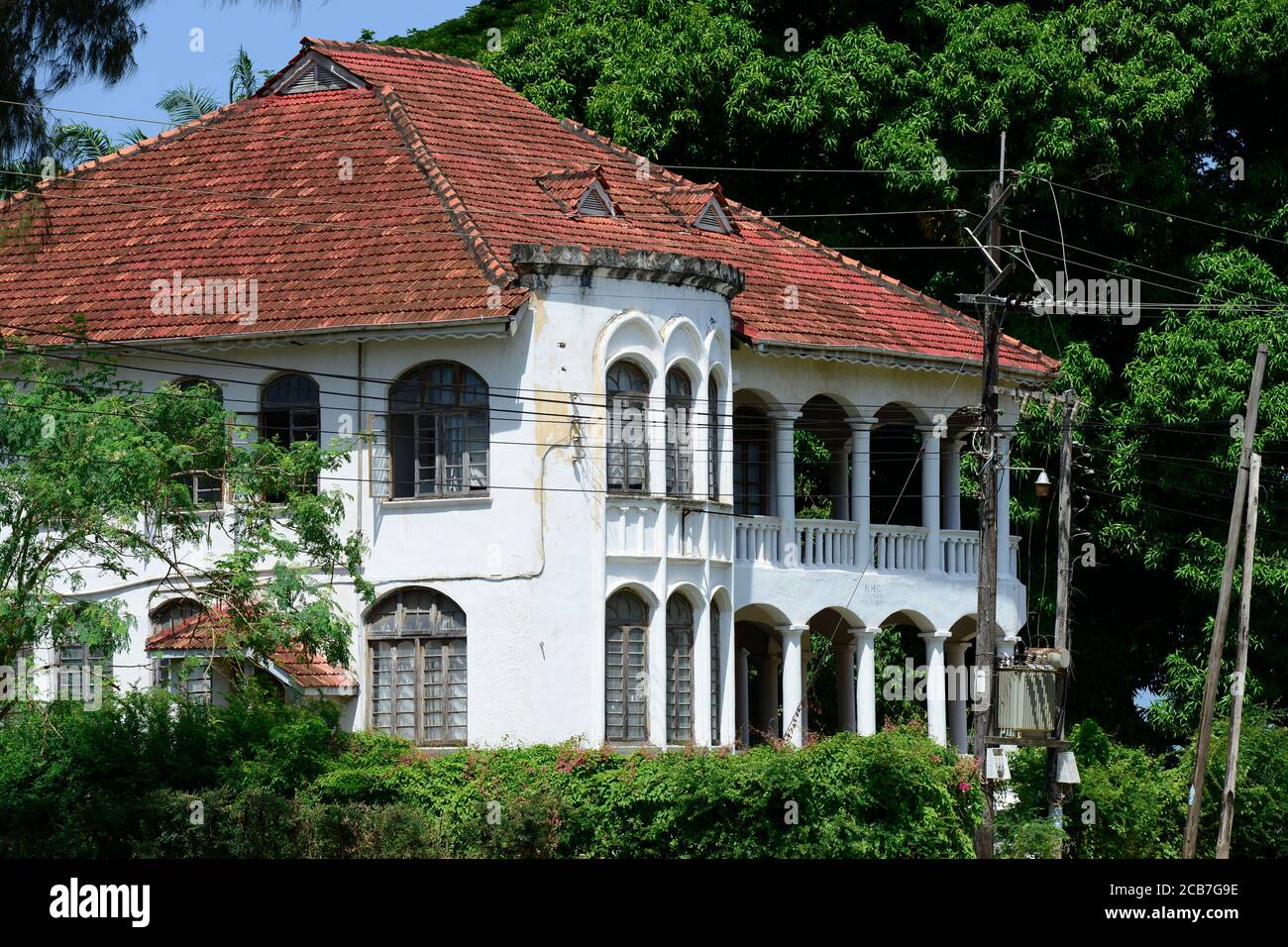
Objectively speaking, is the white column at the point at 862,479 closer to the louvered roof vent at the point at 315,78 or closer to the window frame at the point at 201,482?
the louvered roof vent at the point at 315,78

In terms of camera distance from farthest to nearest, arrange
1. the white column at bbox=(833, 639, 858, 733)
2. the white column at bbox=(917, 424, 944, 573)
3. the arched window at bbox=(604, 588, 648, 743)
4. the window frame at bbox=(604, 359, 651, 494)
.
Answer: the white column at bbox=(833, 639, 858, 733) < the white column at bbox=(917, 424, 944, 573) < the window frame at bbox=(604, 359, 651, 494) < the arched window at bbox=(604, 588, 648, 743)

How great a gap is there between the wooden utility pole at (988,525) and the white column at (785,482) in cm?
508

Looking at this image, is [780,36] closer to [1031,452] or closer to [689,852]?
[1031,452]

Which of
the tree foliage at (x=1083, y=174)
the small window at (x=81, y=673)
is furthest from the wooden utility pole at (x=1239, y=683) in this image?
the small window at (x=81, y=673)

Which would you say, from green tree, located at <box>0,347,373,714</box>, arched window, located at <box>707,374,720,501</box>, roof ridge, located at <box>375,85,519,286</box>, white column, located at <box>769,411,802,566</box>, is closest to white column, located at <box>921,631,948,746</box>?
white column, located at <box>769,411,802,566</box>

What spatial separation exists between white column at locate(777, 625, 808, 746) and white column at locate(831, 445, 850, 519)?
2941 millimetres

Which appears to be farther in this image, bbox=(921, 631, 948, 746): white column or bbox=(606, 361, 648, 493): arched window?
bbox=(921, 631, 948, 746): white column

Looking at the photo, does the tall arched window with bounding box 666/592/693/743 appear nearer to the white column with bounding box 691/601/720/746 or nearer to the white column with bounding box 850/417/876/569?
the white column with bounding box 691/601/720/746

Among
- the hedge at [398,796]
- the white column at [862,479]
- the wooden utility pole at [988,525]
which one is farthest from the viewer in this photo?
the white column at [862,479]

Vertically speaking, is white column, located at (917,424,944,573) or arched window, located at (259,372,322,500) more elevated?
arched window, located at (259,372,322,500)

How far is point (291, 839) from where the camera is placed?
1200 inches

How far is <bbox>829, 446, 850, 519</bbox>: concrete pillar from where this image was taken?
39.3m

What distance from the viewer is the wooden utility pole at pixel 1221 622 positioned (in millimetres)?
36094
